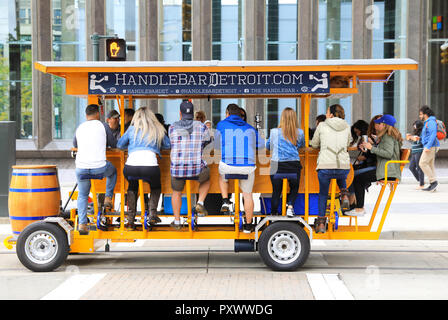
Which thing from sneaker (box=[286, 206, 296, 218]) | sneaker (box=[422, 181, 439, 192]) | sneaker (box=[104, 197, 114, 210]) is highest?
sneaker (box=[104, 197, 114, 210])

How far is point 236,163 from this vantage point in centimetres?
848

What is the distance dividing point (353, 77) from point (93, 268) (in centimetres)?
428

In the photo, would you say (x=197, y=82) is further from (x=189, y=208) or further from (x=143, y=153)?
(x=189, y=208)

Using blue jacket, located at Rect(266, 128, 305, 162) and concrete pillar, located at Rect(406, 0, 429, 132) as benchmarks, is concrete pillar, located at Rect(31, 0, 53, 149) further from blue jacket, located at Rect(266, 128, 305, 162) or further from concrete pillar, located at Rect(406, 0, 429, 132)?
blue jacket, located at Rect(266, 128, 305, 162)

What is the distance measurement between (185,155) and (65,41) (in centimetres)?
1592

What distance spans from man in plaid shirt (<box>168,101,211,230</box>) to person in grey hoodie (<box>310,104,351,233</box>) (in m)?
1.49

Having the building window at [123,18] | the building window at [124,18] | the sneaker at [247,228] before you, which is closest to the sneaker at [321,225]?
the sneaker at [247,228]

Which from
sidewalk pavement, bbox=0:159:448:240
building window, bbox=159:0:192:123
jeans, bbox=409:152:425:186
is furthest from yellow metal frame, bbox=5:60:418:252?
building window, bbox=159:0:192:123

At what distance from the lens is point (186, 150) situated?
8508 mm

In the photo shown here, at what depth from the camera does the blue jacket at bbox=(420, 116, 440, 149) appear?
16.9m

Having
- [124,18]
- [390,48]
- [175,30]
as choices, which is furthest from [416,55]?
[124,18]

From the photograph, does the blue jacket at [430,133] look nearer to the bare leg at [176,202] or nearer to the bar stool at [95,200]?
the bare leg at [176,202]

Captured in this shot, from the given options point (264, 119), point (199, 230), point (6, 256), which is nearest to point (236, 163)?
point (199, 230)

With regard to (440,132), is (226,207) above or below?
below
